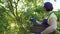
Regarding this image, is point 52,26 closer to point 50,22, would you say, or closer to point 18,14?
point 50,22

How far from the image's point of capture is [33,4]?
16.9 feet

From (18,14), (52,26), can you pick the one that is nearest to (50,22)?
(52,26)

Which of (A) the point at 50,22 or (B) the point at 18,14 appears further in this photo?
(B) the point at 18,14

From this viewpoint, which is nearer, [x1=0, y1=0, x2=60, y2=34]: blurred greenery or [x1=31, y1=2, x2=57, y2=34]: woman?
[x1=31, y1=2, x2=57, y2=34]: woman

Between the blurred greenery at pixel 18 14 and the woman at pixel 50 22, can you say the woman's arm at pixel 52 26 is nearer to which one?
the woman at pixel 50 22

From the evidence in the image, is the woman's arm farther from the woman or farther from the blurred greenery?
the blurred greenery

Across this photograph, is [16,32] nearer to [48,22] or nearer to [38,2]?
[38,2]

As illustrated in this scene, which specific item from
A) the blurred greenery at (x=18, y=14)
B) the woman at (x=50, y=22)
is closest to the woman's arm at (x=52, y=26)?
the woman at (x=50, y=22)

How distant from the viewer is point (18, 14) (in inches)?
202

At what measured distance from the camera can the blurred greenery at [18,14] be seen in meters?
4.91

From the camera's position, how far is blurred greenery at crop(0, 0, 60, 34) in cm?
491

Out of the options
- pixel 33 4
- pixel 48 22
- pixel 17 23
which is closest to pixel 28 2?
pixel 33 4

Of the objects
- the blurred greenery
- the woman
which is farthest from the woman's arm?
the blurred greenery

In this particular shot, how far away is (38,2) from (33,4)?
17 cm
